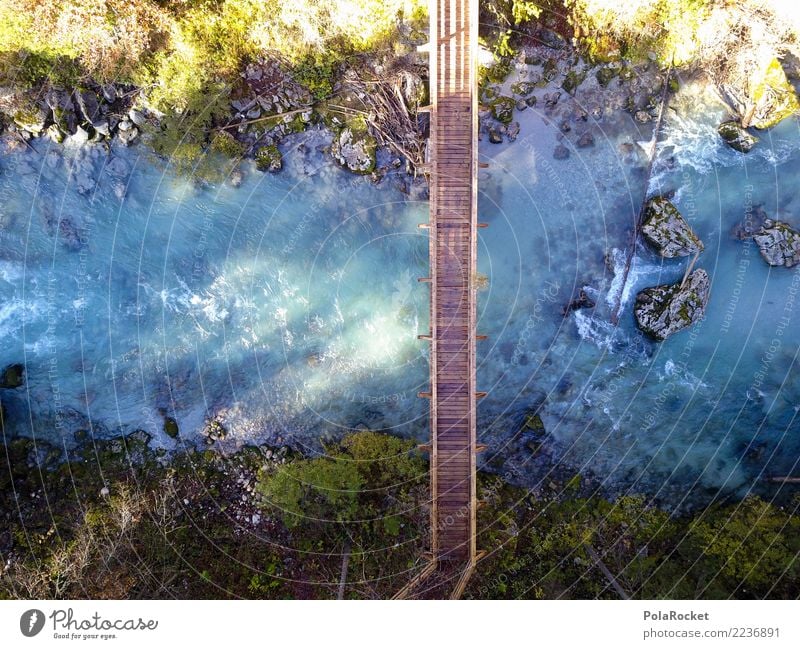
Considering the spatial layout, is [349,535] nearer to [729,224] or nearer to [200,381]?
[200,381]

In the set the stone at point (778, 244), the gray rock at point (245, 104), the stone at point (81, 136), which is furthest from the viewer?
the stone at point (778, 244)

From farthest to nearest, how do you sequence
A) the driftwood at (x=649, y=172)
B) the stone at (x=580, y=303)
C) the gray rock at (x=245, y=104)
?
1. the stone at (x=580, y=303)
2. the driftwood at (x=649, y=172)
3. the gray rock at (x=245, y=104)

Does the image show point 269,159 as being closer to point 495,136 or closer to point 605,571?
point 495,136

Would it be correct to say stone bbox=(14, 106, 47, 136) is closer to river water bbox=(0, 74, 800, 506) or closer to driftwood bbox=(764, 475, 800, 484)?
river water bbox=(0, 74, 800, 506)

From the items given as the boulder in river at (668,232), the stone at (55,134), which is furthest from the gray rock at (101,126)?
the boulder in river at (668,232)

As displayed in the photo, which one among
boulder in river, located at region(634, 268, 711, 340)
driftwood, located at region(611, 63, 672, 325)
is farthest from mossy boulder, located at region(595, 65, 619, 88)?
boulder in river, located at region(634, 268, 711, 340)

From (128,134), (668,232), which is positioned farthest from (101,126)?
(668,232)

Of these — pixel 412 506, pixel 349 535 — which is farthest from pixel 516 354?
pixel 349 535

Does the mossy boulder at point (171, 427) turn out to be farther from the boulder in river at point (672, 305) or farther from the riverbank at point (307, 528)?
the boulder in river at point (672, 305)
